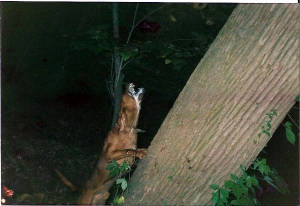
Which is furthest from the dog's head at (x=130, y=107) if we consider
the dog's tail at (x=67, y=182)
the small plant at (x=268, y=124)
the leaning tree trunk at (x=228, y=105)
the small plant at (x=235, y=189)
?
the dog's tail at (x=67, y=182)

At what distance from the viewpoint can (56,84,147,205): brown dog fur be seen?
87.0 inches

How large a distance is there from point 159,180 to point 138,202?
0.70 feet

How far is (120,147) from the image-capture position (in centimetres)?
234

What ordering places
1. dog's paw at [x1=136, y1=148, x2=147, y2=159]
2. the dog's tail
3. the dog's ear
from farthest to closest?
the dog's tail, the dog's ear, dog's paw at [x1=136, y1=148, x2=147, y2=159]

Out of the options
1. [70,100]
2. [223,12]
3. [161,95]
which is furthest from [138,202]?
[70,100]

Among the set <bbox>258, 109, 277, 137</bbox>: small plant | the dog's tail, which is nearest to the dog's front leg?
<bbox>258, 109, 277, 137</bbox>: small plant

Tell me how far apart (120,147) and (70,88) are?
2.48m

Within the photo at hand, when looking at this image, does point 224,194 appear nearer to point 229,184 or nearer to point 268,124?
point 229,184

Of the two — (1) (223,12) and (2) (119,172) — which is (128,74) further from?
(2) (119,172)

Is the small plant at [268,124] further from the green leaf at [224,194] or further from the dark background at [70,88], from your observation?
the dark background at [70,88]

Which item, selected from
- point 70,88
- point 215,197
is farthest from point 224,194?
point 70,88

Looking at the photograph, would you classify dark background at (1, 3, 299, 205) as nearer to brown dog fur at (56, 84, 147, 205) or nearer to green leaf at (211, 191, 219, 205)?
brown dog fur at (56, 84, 147, 205)

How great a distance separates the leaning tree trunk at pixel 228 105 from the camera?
1.67 meters

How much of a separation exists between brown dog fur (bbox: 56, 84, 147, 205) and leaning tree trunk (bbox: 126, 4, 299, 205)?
294mm
